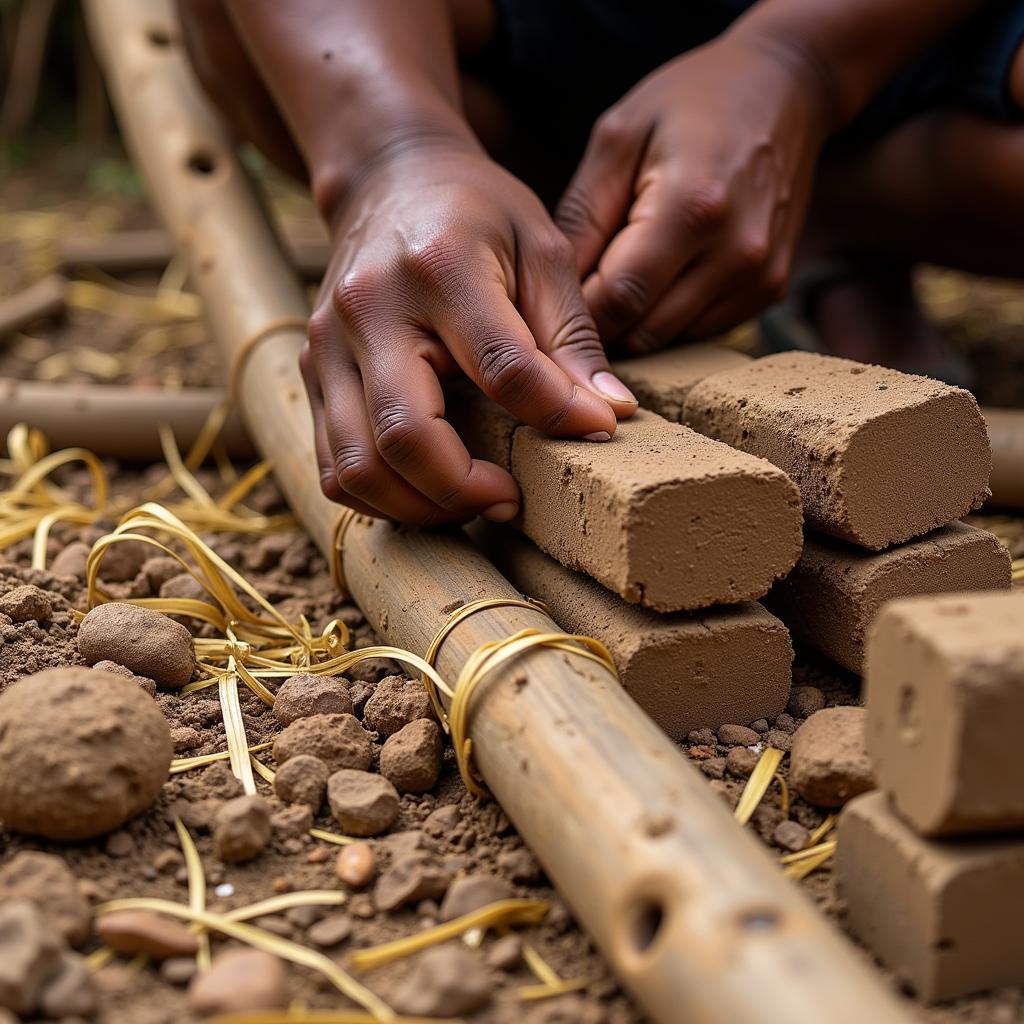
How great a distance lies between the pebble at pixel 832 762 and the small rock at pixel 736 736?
0.07 meters

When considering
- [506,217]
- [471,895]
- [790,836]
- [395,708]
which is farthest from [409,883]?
[506,217]

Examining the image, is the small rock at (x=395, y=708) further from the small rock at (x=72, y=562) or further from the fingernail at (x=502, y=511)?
the small rock at (x=72, y=562)

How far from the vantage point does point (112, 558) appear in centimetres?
189

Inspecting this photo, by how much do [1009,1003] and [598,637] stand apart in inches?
22.6

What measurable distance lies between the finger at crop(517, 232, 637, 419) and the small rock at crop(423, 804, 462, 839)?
53cm

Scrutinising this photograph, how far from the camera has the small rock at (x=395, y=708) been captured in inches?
58.2

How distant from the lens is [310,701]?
4.99ft

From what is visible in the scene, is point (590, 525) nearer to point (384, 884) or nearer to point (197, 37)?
point (384, 884)

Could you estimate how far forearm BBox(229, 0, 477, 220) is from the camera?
1871mm

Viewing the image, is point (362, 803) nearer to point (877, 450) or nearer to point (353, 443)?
point (353, 443)

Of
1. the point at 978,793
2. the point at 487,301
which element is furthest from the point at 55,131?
the point at 978,793

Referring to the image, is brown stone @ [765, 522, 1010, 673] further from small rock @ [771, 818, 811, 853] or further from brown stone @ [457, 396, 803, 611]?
small rock @ [771, 818, 811, 853]

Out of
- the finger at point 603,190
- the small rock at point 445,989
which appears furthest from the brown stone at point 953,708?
the finger at point 603,190

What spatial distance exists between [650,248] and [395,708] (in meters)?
0.76
